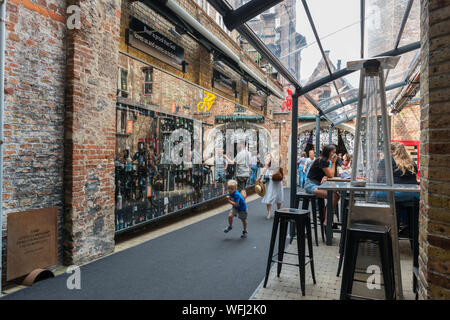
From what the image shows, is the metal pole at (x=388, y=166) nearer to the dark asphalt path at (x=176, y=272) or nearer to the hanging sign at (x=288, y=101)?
the dark asphalt path at (x=176, y=272)

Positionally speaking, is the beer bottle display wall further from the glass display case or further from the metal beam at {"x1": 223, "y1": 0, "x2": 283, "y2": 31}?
the metal beam at {"x1": 223, "y1": 0, "x2": 283, "y2": 31}

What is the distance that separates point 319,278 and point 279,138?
453 inches

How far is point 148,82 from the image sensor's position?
17.5 ft

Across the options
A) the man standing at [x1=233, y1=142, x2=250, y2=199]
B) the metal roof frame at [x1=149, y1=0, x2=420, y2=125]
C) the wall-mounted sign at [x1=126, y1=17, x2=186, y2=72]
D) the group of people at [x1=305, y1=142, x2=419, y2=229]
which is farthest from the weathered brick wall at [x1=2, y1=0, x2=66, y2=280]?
the man standing at [x1=233, y1=142, x2=250, y2=199]

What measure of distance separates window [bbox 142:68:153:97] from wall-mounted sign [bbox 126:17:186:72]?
343 mm

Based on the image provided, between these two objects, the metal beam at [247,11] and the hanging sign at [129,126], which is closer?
the metal beam at [247,11]

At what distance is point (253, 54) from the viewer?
10758 mm

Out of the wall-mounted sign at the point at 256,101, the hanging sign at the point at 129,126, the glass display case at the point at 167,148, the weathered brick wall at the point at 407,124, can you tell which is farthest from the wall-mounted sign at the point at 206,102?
the weathered brick wall at the point at 407,124

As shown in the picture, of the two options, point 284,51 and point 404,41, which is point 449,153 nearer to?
point 284,51

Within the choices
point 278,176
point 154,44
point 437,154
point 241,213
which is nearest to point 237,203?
point 241,213

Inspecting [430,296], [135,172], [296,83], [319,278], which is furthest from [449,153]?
[135,172]

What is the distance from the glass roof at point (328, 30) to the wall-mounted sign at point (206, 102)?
8.91ft

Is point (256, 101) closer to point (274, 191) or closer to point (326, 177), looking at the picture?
point (274, 191)

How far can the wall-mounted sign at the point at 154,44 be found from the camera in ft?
16.4
